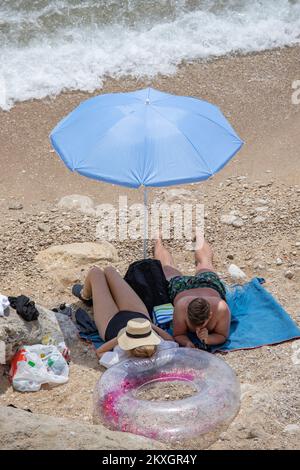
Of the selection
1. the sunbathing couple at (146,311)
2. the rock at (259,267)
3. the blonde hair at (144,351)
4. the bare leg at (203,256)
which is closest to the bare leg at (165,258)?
the sunbathing couple at (146,311)

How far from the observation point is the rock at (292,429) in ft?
16.7

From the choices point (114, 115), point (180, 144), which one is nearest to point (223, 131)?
point (180, 144)

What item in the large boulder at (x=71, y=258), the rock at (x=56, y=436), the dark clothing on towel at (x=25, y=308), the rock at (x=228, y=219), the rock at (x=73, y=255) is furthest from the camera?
the rock at (x=228, y=219)

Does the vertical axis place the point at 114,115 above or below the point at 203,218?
above

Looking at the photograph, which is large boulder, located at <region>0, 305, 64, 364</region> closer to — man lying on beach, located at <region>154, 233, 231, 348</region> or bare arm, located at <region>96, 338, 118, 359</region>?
bare arm, located at <region>96, 338, 118, 359</region>

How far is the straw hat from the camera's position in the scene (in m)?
6.08

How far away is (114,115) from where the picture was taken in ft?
22.5

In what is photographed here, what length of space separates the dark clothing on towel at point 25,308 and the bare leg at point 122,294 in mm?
777

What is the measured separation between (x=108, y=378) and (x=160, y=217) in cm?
325

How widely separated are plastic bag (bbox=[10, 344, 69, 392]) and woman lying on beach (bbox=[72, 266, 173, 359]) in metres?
0.38

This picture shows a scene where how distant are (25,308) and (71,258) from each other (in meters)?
1.58

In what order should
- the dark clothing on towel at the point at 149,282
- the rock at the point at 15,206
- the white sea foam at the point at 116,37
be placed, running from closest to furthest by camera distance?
the dark clothing on towel at the point at 149,282 < the rock at the point at 15,206 < the white sea foam at the point at 116,37

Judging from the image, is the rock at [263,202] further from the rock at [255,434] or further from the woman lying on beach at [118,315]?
the rock at [255,434]
